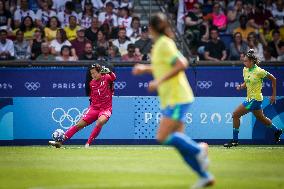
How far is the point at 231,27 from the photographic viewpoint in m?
25.5

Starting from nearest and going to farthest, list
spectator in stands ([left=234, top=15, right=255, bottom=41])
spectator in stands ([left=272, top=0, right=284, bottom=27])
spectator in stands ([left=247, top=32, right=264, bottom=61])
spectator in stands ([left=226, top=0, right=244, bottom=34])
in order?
spectator in stands ([left=247, top=32, right=264, bottom=61])
spectator in stands ([left=234, top=15, right=255, bottom=41])
spectator in stands ([left=226, top=0, right=244, bottom=34])
spectator in stands ([left=272, top=0, right=284, bottom=27])

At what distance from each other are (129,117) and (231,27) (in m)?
5.52

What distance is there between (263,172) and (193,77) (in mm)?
8262

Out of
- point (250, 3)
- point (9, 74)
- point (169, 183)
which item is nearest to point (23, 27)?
point (9, 74)

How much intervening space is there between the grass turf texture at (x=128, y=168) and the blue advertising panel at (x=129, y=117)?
4.54 ft

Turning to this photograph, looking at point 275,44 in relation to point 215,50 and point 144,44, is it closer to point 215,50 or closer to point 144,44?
point 215,50

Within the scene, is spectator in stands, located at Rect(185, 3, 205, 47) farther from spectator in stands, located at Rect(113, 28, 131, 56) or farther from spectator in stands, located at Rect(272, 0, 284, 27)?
spectator in stands, located at Rect(272, 0, 284, 27)

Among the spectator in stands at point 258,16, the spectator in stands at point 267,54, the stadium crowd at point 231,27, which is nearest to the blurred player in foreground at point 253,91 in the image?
the stadium crowd at point 231,27

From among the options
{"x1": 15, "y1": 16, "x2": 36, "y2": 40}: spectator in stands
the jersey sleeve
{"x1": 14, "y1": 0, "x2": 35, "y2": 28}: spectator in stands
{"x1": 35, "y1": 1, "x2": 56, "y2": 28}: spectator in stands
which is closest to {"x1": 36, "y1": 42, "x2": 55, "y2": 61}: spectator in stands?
{"x1": 15, "y1": 16, "x2": 36, "y2": 40}: spectator in stands

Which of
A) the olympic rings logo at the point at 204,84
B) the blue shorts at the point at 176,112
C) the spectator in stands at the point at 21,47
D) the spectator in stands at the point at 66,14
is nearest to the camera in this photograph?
the blue shorts at the point at 176,112

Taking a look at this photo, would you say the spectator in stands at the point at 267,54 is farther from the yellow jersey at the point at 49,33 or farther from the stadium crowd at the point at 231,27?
the yellow jersey at the point at 49,33

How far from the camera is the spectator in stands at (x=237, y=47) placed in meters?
24.0

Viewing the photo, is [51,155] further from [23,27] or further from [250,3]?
[250,3]

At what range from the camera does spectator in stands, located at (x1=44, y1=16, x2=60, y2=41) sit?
2397cm
